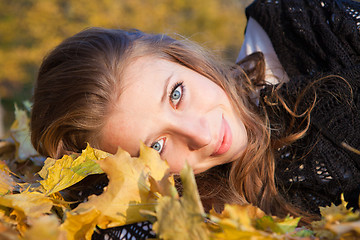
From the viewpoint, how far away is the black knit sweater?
1337 millimetres

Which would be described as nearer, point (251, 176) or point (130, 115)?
point (130, 115)

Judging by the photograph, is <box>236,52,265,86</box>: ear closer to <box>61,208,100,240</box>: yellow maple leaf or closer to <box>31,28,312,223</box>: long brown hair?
<box>31,28,312,223</box>: long brown hair

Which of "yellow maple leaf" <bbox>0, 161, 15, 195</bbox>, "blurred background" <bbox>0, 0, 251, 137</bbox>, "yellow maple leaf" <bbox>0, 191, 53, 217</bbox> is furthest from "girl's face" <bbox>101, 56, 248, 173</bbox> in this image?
"blurred background" <bbox>0, 0, 251, 137</bbox>

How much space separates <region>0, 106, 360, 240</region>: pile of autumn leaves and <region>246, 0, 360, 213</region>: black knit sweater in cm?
64

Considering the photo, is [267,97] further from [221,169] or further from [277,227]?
[277,227]

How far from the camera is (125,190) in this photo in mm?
739

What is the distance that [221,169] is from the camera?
5.33 ft

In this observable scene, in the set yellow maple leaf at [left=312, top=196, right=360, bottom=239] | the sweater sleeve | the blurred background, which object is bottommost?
the blurred background

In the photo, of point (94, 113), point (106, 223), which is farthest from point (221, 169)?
point (106, 223)

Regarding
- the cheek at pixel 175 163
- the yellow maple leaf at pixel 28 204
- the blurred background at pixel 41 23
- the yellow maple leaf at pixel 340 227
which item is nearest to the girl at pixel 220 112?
the cheek at pixel 175 163

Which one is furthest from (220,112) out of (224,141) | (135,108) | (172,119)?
(135,108)

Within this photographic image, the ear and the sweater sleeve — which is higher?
the sweater sleeve

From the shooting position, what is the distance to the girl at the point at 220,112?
1.31 meters

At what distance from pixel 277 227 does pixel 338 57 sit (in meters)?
1.20
